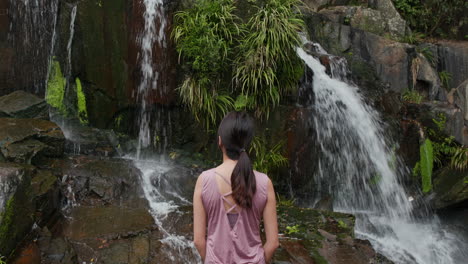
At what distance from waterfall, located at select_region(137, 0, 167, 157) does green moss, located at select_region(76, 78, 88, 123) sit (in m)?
1.14

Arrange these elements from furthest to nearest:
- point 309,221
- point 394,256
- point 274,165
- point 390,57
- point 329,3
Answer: point 329,3, point 390,57, point 274,165, point 394,256, point 309,221

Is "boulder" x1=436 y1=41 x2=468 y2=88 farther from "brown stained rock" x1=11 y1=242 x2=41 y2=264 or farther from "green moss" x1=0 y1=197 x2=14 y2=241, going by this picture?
"green moss" x1=0 y1=197 x2=14 y2=241

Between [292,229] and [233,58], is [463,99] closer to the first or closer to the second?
[233,58]

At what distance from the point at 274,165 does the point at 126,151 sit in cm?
293

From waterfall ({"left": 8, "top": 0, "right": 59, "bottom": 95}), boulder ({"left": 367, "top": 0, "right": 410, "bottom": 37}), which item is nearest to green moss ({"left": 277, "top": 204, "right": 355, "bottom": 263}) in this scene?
waterfall ({"left": 8, "top": 0, "right": 59, "bottom": 95})

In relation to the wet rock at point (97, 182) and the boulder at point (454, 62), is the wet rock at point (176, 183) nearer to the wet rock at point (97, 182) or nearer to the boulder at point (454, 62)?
the wet rock at point (97, 182)

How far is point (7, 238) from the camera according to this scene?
13.1ft

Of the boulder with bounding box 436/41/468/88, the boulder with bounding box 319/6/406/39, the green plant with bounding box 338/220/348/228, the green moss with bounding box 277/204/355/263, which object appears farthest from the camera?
the boulder with bounding box 319/6/406/39

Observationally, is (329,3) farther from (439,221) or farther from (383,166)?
(439,221)

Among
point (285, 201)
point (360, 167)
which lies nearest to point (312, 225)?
point (285, 201)

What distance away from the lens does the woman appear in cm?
212

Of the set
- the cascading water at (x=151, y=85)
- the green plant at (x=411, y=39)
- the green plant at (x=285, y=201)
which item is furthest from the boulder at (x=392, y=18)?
the cascading water at (x=151, y=85)

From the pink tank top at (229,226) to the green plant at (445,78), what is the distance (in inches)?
417

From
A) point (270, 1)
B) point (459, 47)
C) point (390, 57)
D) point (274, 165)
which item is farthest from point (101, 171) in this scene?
point (459, 47)
